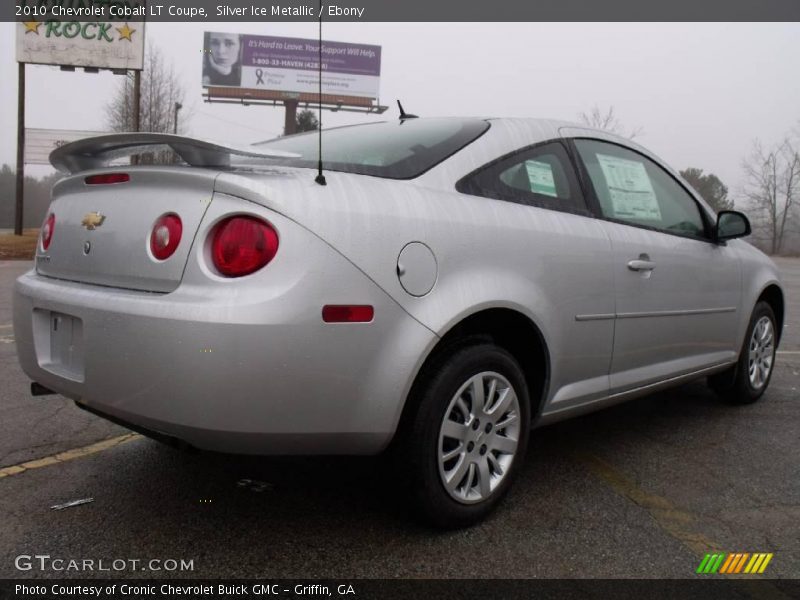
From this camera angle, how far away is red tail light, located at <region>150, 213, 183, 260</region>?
6.53 feet

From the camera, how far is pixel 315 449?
2020mm

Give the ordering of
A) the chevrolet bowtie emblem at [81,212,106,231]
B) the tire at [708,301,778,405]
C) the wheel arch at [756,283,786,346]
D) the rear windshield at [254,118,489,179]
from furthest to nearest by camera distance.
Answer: the wheel arch at [756,283,786,346], the tire at [708,301,778,405], the rear windshield at [254,118,489,179], the chevrolet bowtie emblem at [81,212,106,231]

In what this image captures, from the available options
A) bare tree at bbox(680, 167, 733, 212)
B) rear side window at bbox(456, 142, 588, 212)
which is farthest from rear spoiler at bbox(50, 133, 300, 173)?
bare tree at bbox(680, 167, 733, 212)

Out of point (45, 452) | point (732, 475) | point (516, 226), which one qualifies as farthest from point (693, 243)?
point (45, 452)

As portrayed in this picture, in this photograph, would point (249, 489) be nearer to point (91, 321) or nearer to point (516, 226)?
point (91, 321)

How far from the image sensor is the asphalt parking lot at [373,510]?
210 cm

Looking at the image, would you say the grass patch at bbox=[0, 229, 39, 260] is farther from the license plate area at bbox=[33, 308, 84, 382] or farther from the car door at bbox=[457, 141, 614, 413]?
the car door at bbox=[457, 141, 614, 413]

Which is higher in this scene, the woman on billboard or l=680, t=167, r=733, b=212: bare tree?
the woman on billboard

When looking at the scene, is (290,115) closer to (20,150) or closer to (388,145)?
(20,150)

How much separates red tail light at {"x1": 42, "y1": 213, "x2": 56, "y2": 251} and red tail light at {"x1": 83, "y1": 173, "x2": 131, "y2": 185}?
0.24 meters

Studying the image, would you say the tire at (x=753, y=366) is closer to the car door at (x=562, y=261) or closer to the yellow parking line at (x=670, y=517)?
the yellow parking line at (x=670, y=517)

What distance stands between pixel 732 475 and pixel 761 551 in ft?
2.53

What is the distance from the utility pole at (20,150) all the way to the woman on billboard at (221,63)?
2391 cm

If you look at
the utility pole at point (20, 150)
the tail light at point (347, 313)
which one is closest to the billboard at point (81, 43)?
the utility pole at point (20, 150)
